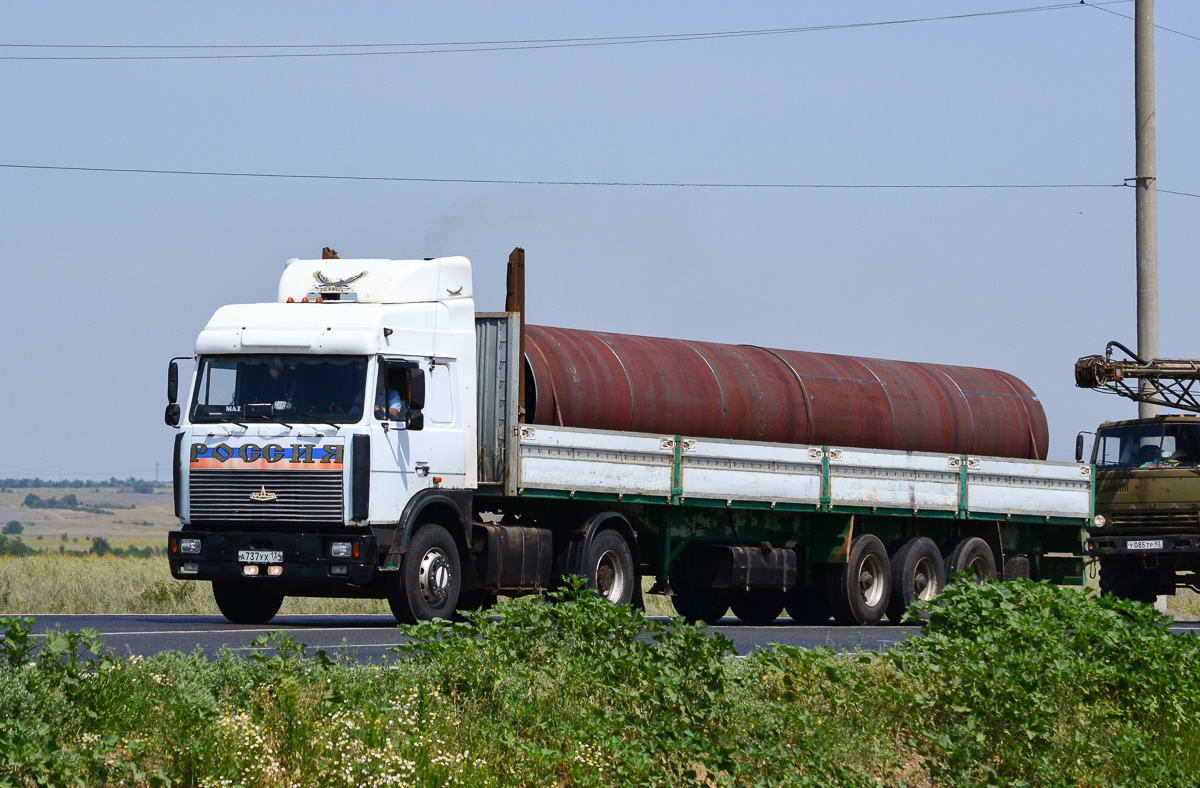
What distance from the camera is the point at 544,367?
18094 millimetres

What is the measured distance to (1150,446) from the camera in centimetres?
2603

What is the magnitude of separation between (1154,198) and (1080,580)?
24.4ft

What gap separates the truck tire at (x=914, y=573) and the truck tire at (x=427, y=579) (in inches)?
277

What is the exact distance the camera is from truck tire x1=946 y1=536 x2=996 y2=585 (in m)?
22.4

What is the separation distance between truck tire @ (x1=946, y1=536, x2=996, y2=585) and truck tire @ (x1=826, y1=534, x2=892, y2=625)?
1.05m

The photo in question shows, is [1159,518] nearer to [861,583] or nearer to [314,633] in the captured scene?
[861,583]

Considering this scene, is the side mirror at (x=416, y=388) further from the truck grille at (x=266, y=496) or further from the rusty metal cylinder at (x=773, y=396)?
the rusty metal cylinder at (x=773, y=396)

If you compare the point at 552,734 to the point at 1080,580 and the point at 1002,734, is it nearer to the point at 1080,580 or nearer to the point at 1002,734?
the point at 1002,734

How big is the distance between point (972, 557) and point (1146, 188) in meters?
8.79

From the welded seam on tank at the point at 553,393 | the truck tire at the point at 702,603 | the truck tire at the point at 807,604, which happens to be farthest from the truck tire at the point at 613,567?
the truck tire at the point at 807,604

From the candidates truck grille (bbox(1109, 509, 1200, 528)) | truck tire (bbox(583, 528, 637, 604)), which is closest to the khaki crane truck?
truck grille (bbox(1109, 509, 1200, 528))

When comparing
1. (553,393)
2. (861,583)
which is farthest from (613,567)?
(861,583)

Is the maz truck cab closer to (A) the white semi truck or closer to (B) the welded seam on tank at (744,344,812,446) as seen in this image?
(A) the white semi truck

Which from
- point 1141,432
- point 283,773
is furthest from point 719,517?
point 283,773
